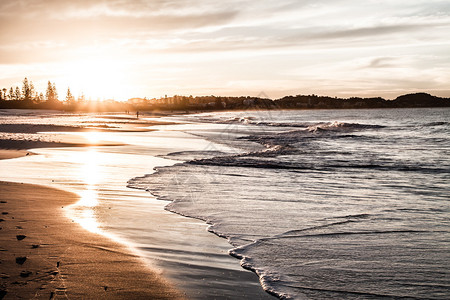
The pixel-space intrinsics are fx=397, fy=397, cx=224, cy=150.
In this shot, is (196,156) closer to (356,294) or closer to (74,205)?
(74,205)

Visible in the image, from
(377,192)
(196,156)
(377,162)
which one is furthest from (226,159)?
(377,192)

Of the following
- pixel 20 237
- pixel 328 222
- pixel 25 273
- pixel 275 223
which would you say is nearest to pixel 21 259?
Answer: pixel 25 273

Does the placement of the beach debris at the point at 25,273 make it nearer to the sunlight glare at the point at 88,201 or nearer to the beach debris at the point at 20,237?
the beach debris at the point at 20,237

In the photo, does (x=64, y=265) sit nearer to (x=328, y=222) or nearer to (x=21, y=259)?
(x=21, y=259)

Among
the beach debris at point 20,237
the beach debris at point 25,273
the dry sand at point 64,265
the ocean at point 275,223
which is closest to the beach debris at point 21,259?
the dry sand at point 64,265

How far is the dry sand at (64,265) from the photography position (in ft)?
12.7

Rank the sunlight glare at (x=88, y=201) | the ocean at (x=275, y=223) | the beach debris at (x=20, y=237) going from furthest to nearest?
1. the sunlight glare at (x=88, y=201)
2. the beach debris at (x=20, y=237)
3. the ocean at (x=275, y=223)

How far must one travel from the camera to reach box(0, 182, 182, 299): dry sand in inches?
152

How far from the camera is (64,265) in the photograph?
4457 millimetres

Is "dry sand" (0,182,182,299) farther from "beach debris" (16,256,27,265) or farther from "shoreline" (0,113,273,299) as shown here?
"shoreline" (0,113,273,299)

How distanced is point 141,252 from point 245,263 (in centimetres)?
135

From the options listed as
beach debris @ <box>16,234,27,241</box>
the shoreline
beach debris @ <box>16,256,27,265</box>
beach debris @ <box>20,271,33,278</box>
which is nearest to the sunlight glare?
the shoreline

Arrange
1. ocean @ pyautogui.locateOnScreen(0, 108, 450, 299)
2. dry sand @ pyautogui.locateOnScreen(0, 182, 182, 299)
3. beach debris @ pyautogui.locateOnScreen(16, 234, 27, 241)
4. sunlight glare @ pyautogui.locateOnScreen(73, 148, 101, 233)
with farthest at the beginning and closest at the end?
sunlight glare @ pyautogui.locateOnScreen(73, 148, 101, 233)
beach debris @ pyautogui.locateOnScreen(16, 234, 27, 241)
ocean @ pyautogui.locateOnScreen(0, 108, 450, 299)
dry sand @ pyautogui.locateOnScreen(0, 182, 182, 299)

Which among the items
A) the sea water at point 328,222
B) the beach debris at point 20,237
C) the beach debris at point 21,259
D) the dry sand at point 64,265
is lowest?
the sea water at point 328,222
